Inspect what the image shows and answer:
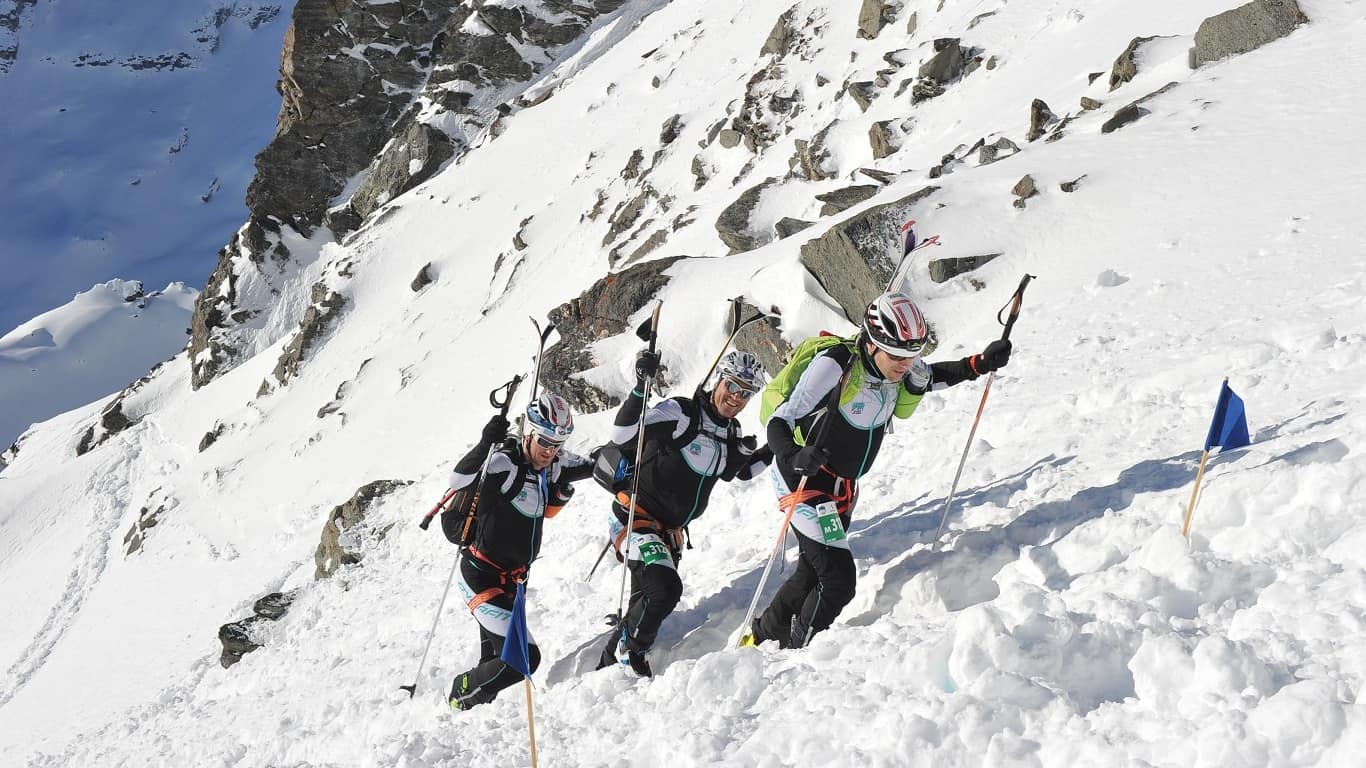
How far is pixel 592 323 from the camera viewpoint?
58.5ft

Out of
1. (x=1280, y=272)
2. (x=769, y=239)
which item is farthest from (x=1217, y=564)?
(x=769, y=239)

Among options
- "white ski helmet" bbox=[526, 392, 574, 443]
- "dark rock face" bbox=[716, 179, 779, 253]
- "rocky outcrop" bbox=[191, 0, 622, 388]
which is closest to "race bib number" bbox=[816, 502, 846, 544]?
"white ski helmet" bbox=[526, 392, 574, 443]

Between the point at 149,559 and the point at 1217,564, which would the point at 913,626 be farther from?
the point at 149,559

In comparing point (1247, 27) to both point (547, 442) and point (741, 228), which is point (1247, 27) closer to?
point (741, 228)

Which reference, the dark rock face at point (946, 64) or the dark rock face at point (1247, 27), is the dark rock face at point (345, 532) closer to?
the dark rock face at point (1247, 27)

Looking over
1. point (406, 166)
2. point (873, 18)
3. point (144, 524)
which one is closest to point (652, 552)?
point (873, 18)

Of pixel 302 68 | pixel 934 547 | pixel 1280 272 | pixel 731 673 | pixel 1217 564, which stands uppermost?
pixel 302 68

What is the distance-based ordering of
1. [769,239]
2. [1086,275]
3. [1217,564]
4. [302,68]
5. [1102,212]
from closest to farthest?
[1217,564], [1086,275], [1102,212], [769,239], [302,68]

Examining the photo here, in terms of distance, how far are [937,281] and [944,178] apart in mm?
2947

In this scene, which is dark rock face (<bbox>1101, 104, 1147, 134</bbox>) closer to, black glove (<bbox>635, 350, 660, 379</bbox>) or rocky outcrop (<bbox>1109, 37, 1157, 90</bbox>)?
rocky outcrop (<bbox>1109, 37, 1157, 90</bbox>)

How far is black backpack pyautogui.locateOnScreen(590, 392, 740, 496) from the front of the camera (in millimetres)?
6820

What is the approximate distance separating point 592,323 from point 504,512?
11089 mm

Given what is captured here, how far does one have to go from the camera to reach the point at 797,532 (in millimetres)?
6035

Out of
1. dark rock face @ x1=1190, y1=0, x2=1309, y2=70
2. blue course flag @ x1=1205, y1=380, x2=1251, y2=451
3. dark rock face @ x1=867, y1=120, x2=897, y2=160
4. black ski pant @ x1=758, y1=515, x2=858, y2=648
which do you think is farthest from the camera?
dark rock face @ x1=867, y1=120, x2=897, y2=160
